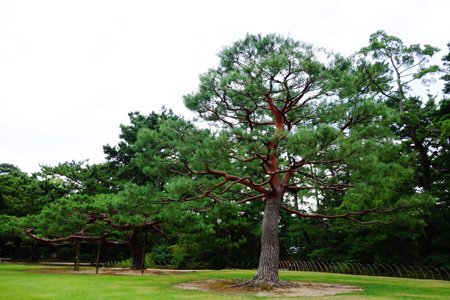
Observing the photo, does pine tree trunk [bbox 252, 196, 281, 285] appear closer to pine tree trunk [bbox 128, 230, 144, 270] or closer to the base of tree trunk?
the base of tree trunk

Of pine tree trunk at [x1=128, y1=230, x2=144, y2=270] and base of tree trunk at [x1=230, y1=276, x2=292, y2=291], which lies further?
pine tree trunk at [x1=128, y1=230, x2=144, y2=270]

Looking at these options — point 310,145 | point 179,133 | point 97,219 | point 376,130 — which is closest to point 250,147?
point 310,145

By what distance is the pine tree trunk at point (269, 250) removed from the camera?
9.25 m

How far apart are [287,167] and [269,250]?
7.55 feet

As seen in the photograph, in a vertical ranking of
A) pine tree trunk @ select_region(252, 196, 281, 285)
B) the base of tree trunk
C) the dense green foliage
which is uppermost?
the dense green foliage

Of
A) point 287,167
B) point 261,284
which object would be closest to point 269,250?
point 261,284

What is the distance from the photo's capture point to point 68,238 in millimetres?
15297

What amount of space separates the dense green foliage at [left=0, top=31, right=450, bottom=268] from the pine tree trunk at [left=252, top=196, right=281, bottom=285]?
1.89 ft

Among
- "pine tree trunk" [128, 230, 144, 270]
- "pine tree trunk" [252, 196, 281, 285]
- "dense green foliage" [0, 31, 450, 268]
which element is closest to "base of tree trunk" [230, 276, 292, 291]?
"pine tree trunk" [252, 196, 281, 285]

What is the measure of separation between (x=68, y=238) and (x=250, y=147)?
10.4 meters

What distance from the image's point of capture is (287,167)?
1043 cm

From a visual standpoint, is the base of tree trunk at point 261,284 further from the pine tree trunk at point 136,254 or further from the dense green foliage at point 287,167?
the pine tree trunk at point 136,254

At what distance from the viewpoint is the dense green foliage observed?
866cm

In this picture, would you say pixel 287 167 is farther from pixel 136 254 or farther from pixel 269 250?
pixel 136 254
